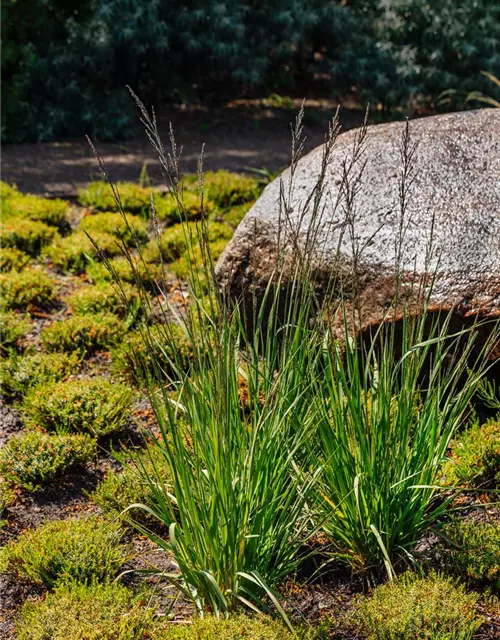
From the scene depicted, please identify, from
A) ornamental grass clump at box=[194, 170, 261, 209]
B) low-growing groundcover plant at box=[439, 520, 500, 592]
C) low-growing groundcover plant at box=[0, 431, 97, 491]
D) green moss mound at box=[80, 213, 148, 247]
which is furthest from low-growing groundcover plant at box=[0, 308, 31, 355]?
low-growing groundcover plant at box=[439, 520, 500, 592]

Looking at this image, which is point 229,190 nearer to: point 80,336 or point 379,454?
point 80,336

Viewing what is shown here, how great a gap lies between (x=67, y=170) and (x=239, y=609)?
585cm

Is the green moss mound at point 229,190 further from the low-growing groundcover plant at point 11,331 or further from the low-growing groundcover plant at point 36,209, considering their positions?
the low-growing groundcover plant at point 11,331

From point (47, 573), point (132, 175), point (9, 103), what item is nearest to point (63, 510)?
point (47, 573)

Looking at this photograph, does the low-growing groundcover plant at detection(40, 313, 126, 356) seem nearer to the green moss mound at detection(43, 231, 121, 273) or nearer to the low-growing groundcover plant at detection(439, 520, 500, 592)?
the green moss mound at detection(43, 231, 121, 273)

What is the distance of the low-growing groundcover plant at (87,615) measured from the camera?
2.69 metres

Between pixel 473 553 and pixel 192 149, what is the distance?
6.52 m

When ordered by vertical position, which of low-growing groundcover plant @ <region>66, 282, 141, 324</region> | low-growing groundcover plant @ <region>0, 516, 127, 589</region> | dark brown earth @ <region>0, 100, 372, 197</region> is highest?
dark brown earth @ <region>0, 100, 372, 197</region>

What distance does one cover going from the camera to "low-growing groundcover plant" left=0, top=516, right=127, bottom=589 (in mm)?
3092

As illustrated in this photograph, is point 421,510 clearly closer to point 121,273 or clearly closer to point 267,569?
point 267,569

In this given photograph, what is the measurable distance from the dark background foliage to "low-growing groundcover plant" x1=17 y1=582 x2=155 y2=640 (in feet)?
21.9

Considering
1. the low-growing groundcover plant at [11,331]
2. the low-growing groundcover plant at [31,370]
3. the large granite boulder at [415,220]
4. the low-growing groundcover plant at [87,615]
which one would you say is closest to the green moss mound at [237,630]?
the low-growing groundcover plant at [87,615]

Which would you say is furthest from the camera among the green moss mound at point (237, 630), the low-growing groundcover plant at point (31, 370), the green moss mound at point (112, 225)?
the green moss mound at point (112, 225)

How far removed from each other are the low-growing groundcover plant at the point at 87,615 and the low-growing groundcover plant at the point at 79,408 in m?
1.17
